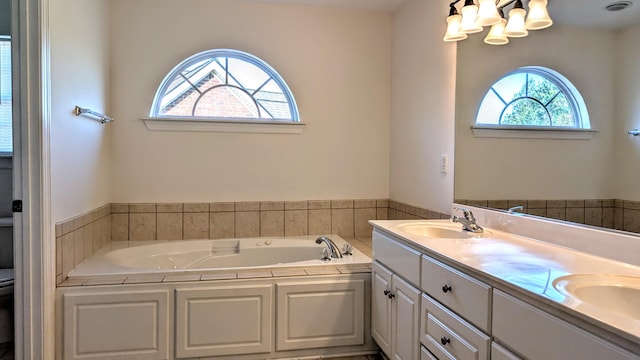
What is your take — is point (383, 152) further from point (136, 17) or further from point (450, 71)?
point (136, 17)

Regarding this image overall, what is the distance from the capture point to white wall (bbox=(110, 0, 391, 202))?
9.93 ft

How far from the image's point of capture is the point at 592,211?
1.57 m

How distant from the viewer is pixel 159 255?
2850 mm

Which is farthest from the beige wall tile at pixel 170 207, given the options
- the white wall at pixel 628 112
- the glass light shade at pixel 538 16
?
the white wall at pixel 628 112

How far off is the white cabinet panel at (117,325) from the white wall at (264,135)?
107 cm

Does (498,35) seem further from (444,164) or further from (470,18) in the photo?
(444,164)

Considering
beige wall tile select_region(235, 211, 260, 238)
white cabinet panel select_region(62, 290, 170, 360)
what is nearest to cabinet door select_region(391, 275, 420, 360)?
white cabinet panel select_region(62, 290, 170, 360)

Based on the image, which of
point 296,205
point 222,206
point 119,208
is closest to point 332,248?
point 296,205

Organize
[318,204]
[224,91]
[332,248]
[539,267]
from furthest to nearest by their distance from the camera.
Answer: [318,204]
[224,91]
[332,248]
[539,267]

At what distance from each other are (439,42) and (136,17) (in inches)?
88.7

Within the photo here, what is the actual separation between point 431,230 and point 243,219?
159 centimetres

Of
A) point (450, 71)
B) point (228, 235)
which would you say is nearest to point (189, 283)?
point (228, 235)

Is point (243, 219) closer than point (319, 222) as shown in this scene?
Yes

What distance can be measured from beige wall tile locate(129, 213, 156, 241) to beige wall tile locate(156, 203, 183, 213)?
0.07 meters
